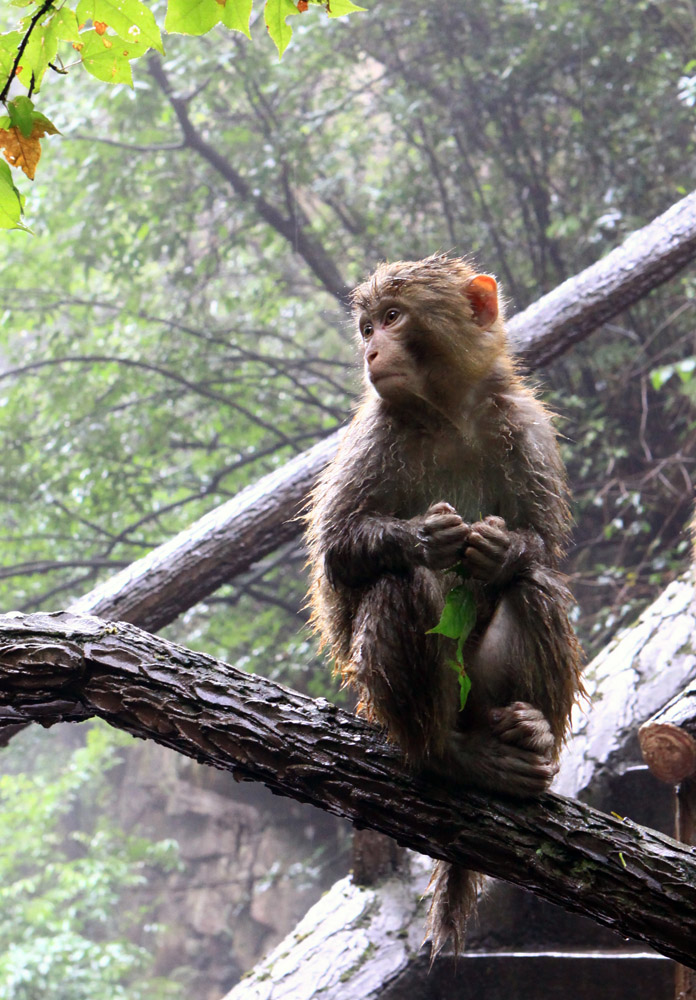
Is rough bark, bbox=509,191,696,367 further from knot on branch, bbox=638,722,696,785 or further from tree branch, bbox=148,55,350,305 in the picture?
tree branch, bbox=148,55,350,305

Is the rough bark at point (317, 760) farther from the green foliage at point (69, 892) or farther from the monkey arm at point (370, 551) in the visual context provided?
the green foliage at point (69, 892)

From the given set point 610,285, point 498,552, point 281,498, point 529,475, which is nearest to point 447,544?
point 498,552

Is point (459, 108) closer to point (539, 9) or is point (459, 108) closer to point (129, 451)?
point (539, 9)

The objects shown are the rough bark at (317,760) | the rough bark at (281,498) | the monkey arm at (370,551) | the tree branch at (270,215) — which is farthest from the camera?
the tree branch at (270,215)

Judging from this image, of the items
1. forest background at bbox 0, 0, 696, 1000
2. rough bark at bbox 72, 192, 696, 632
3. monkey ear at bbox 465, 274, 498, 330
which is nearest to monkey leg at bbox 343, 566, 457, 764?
monkey ear at bbox 465, 274, 498, 330

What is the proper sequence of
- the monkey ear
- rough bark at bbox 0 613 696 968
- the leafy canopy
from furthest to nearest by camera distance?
the monkey ear, rough bark at bbox 0 613 696 968, the leafy canopy

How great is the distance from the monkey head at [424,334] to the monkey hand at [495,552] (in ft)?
1.35

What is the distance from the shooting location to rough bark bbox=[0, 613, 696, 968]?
1.81 metres

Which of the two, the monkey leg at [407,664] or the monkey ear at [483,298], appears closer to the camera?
the monkey leg at [407,664]

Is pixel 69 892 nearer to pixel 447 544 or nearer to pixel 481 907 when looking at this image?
pixel 481 907

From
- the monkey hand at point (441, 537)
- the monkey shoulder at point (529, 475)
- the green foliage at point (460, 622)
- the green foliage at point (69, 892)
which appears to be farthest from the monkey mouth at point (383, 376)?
the green foliage at point (69, 892)

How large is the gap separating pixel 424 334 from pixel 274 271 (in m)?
5.93

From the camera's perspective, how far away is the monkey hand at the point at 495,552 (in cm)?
196

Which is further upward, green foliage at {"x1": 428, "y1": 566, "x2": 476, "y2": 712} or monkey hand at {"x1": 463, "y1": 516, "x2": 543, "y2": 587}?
monkey hand at {"x1": 463, "y1": 516, "x2": 543, "y2": 587}
